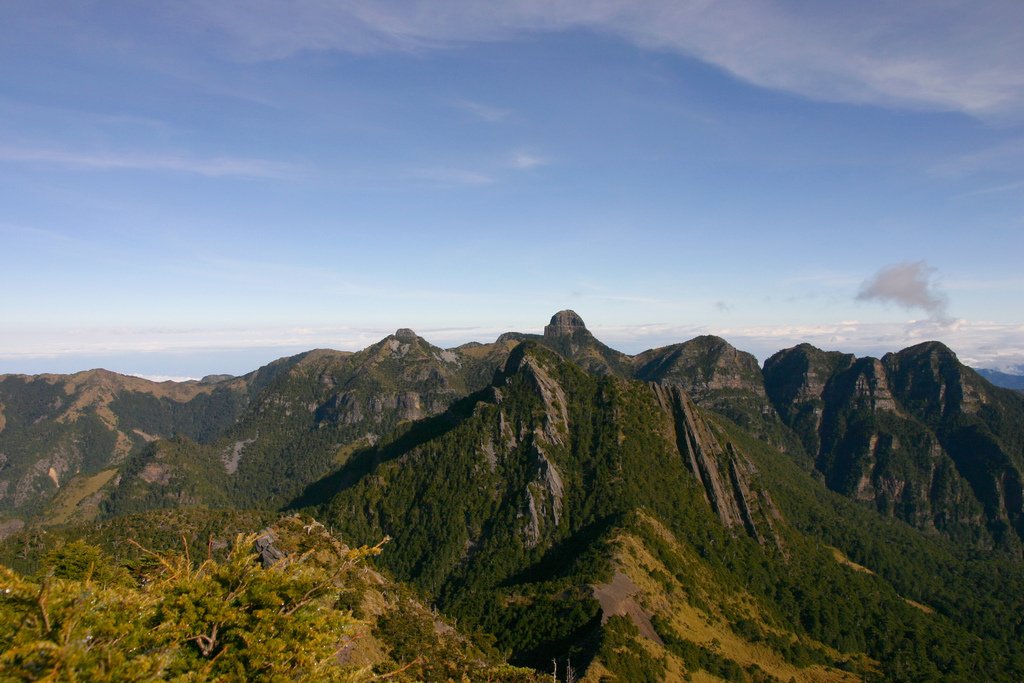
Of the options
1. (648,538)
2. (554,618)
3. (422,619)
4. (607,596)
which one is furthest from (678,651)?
(422,619)

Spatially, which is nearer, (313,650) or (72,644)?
(72,644)

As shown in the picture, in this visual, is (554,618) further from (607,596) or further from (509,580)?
(509,580)

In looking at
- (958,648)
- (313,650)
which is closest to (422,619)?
(313,650)

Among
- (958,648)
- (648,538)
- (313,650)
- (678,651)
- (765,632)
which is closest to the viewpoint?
(313,650)

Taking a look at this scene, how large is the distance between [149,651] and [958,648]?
258m

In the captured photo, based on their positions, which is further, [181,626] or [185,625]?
[185,625]

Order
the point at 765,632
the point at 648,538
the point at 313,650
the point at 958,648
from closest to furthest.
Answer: the point at 313,650 → the point at 765,632 → the point at 648,538 → the point at 958,648

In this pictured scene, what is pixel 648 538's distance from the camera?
178 m

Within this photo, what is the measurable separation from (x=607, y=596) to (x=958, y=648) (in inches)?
5711

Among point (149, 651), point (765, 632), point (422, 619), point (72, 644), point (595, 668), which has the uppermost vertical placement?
point (72, 644)

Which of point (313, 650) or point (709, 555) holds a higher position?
point (313, 650)

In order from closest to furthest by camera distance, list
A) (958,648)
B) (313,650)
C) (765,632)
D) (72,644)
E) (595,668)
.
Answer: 1. (72,644)
2. (313,650)
3. (595,668)
4. (765,632)
5. (958,648)

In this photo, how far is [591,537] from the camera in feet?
607

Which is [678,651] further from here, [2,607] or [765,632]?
[2,607]
